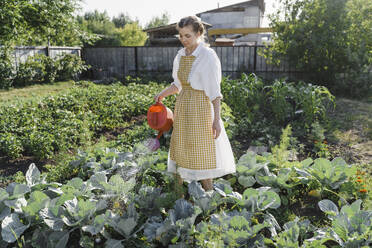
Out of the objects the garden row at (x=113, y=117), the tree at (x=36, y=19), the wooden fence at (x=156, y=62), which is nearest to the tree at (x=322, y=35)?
the wooden fence at (x=156, y=62)

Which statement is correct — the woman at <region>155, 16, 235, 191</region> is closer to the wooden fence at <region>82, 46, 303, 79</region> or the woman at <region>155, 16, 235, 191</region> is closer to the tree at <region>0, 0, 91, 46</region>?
the tree at <region>0, 0, 91, 46</region>

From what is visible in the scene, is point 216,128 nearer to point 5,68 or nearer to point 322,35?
point 322,35

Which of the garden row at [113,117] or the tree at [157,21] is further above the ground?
the tree at [157,21]

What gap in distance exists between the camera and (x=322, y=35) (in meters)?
7.71

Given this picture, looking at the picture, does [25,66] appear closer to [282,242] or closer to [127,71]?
[127,71]

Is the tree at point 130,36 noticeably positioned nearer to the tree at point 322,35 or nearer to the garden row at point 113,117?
the tree at point 322,35

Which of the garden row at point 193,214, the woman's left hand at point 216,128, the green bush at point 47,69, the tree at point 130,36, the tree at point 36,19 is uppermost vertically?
the tree at point 130,36

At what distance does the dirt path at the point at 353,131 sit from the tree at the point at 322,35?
159cm

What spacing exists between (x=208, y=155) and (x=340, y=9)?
6992 mm

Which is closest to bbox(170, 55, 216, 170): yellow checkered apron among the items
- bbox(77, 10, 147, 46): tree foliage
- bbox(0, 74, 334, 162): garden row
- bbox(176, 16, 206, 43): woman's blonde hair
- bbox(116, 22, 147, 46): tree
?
bbox(176, 16, 206, 43): woman's blonde hair

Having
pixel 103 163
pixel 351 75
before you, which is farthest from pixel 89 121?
pixel 351 75

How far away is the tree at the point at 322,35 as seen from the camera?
759 cm

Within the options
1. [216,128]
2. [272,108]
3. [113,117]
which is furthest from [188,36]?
[272,108]

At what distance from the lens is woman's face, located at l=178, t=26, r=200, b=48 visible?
216 cm
